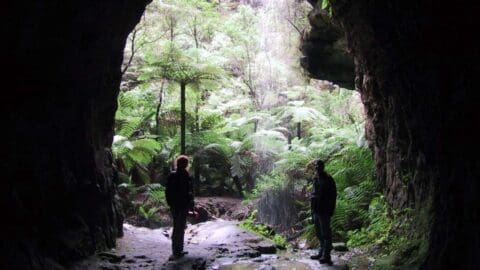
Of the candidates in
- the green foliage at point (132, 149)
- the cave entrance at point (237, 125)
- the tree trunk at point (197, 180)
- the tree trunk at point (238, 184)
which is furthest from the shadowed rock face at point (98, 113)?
the tree trunk at point (238, 184)

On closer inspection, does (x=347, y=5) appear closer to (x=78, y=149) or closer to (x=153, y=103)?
(x=78, y=149)

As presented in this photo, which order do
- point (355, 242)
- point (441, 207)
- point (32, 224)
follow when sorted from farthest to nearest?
point (355, 242) → point (32, 224) → point (441, 207)

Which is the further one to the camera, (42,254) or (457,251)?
(42,254)

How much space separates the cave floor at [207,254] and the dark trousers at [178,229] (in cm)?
22

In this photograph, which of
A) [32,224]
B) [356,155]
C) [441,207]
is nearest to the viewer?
[441,207]

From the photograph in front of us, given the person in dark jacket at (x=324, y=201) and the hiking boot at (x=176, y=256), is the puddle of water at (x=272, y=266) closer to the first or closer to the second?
the person in dark jacket at (x=324, y=201)

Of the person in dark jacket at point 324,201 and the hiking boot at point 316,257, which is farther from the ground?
the person in dark jacket at point 324,201

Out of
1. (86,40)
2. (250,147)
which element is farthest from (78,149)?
(250,147)

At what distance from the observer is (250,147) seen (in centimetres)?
1912

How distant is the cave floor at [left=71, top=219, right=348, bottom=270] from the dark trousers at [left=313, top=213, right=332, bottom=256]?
271mm

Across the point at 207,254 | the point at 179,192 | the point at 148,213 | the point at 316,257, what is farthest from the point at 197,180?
the point at 316,257

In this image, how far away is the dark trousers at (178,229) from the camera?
8.03m

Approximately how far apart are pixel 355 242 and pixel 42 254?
611 centimetres

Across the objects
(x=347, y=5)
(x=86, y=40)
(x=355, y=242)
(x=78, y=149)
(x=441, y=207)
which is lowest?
(x=355, y=242)
